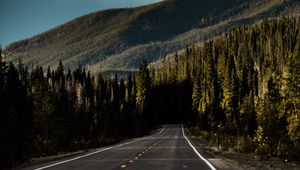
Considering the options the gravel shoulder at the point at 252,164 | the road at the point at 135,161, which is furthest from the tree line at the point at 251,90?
the road at the point at 135,161

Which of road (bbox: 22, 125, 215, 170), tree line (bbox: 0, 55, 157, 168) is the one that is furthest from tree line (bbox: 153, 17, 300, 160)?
tree line (bbox: 0, 55, 157, 168)

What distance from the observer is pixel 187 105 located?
16950 cm

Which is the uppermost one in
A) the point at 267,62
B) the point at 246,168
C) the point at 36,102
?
the point at 267,62

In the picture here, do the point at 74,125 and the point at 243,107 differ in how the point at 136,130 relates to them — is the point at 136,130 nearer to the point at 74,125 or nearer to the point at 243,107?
the point at 74,125

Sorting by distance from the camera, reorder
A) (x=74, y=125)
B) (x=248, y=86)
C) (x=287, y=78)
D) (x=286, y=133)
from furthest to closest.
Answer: (x=248, y=86), (x=74, y=125), (x=287, y=78), (x=286, y=133)

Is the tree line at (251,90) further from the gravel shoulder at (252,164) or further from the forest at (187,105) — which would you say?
the gravel shoulder at (252,164)

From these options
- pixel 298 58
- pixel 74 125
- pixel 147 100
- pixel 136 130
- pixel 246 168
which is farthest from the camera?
pixel 147 100

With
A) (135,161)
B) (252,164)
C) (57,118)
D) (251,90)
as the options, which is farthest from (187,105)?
(252,164)

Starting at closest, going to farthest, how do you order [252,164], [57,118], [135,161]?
1. [252,164]
2. [135,161]
3. [57,118]

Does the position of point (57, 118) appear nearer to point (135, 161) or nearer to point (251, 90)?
point (135, 161)

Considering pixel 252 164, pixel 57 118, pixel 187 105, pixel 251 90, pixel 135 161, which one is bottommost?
pixel 252 164

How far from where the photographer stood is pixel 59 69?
190 m

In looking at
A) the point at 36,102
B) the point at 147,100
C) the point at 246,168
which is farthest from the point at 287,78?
the point at 147,100

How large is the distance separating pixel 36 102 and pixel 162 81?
124455 mm
